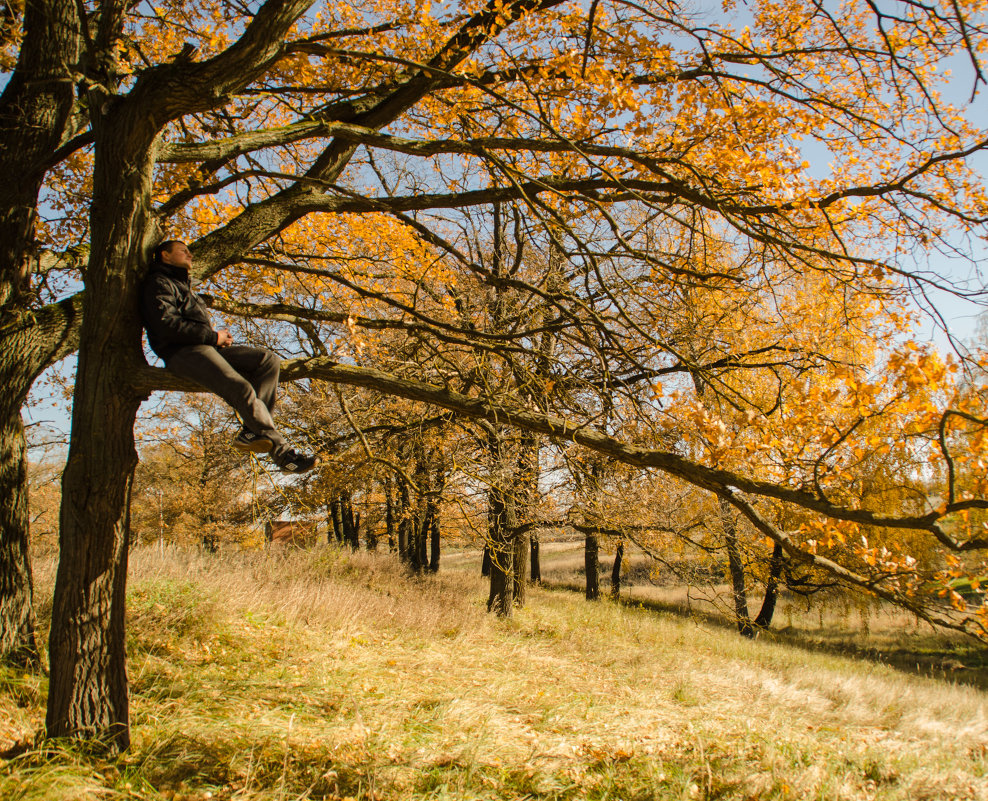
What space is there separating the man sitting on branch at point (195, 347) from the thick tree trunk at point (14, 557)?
81.1 inches

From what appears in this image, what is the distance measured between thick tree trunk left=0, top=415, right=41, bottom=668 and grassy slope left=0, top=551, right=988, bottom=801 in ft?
0.84

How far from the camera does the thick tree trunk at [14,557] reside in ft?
14.7

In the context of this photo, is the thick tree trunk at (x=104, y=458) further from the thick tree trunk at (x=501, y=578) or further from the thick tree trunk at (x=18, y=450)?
the thick tree trunk at (x=501, y=578)

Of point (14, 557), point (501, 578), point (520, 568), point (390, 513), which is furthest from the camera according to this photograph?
point (390, 513)

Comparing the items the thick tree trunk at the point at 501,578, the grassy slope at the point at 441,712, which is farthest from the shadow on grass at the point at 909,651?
the thick tree trunk at the point at 501,578

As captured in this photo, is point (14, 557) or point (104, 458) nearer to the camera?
point (104, 458)

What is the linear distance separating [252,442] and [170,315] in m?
0.93

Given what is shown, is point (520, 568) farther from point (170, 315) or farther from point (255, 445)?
point (170, 315)

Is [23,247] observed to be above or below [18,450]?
above

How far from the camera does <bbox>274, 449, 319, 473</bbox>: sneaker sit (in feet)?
11.9

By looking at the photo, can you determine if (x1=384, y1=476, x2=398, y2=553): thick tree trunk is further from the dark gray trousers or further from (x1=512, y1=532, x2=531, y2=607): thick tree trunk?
the dark gray trousers

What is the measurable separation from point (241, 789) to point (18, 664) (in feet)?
8.08

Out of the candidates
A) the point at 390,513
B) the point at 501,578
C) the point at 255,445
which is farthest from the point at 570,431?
the point at 390,513

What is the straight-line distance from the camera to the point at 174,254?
3682 millimetres
